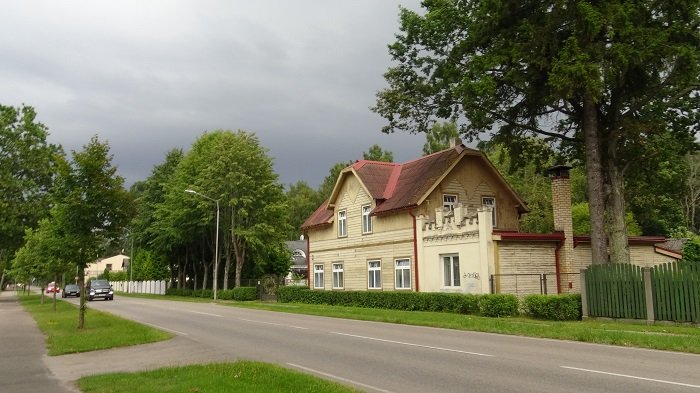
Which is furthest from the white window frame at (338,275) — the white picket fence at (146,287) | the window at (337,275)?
the white picket fence at (146,287)

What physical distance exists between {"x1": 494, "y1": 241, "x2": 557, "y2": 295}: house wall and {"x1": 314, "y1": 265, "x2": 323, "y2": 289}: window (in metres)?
16.1

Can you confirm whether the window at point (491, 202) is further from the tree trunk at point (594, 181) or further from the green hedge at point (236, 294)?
the green hedge at point (236, 294)

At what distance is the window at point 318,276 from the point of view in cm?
3984

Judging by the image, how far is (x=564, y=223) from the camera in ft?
92.8

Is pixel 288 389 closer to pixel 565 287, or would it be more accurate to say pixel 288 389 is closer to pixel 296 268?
pixel 565 287

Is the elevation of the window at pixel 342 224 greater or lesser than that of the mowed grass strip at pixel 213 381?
greater

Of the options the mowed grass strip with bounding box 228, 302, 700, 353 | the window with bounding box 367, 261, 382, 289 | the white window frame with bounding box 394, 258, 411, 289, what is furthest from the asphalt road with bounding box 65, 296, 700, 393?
the window with bounding box 367, 261, 382, 289

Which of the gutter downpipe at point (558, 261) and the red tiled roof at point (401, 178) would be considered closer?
the gutter downpipe at point (558, 261)

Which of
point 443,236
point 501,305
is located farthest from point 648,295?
point 443,236

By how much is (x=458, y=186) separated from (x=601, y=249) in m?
9.26

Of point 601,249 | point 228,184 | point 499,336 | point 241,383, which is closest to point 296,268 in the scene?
point 228,184

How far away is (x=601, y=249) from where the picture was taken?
78.3 ft

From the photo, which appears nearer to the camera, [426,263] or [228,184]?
[426,263]

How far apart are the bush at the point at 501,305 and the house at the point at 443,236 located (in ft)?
7.99
